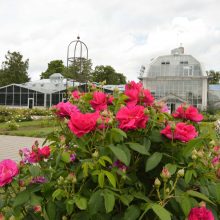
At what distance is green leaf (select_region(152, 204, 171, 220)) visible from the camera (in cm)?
102

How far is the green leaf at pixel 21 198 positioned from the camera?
4.13 feet

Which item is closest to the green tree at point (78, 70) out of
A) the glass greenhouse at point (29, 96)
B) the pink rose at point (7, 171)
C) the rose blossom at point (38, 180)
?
the rose blossom at point (38, 180)

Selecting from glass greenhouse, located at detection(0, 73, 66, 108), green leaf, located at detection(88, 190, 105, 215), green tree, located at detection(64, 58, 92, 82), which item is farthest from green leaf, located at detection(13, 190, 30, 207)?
glass greenhouse, located at detection(0, 73, 66, 108)

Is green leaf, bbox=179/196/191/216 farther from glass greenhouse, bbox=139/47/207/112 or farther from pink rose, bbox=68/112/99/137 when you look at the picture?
glass greenhouse, bbox=139/47/207/112

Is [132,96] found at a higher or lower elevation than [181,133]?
higher

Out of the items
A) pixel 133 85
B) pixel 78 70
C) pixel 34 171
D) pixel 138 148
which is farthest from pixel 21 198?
pixel 78 70

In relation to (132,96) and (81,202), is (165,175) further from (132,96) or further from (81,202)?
(132,96)

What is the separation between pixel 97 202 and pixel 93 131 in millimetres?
246

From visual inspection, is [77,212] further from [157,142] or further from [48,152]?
[157,142]

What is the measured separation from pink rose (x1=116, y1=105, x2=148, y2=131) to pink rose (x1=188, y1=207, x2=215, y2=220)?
34 centimetres

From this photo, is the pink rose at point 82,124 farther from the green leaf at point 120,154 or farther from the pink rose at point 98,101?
the pink rose at point 98,101

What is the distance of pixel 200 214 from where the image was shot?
1.17 metres

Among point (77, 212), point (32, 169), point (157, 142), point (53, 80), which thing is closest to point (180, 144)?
point (157, 142)

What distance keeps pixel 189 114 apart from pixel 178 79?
34.3m
